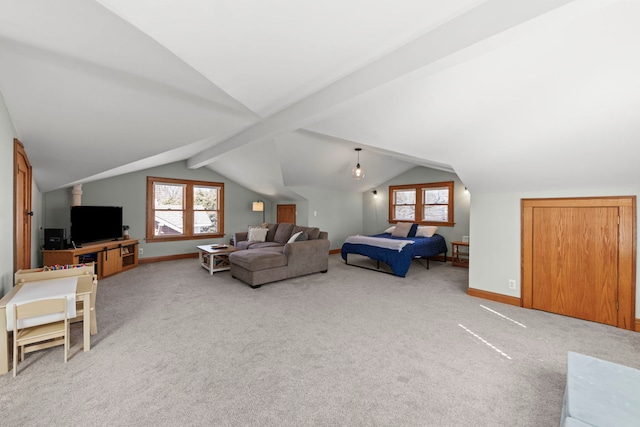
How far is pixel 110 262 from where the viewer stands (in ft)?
16.4

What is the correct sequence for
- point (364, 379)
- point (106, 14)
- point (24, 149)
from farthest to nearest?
point (24, 149)
point (364, 379)
point (106, 14)

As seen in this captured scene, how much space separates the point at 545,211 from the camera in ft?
11.2

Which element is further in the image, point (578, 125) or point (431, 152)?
point (431, 152)

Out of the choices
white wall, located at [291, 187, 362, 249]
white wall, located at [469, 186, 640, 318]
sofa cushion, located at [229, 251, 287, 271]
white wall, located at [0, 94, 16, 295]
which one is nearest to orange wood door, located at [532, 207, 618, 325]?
white wall, located at [469, 186, 640, 318]

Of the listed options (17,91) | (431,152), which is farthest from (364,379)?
(17,91)

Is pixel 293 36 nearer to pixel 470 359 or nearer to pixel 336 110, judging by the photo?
pixel 336 110

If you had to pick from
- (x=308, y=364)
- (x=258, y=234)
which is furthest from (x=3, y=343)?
(x=258, y=234)

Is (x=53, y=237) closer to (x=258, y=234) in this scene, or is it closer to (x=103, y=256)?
(x=103, y=256)

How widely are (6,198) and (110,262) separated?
9.97 feet

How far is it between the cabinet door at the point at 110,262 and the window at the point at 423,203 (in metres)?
6.55

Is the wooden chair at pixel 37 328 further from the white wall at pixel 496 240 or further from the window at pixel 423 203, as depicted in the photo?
the window at pixel 423 203

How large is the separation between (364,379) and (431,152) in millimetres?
2637

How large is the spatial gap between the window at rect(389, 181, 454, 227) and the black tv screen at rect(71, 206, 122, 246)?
21.8 ft

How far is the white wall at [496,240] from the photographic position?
11.8ft
